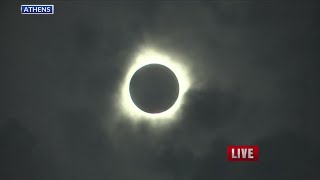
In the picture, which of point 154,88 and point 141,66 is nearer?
point 154,88

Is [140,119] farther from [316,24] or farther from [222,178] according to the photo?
[316,24]

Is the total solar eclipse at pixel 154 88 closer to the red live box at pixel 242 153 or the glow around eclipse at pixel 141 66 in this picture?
the glow around eclipse at pixel 141 66

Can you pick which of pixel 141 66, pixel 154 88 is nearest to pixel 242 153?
pixel 154 88

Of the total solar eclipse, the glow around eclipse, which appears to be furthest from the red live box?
the total solar eclipse

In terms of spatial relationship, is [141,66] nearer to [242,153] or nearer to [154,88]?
[154,88]

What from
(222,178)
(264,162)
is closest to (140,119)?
(222,178)
